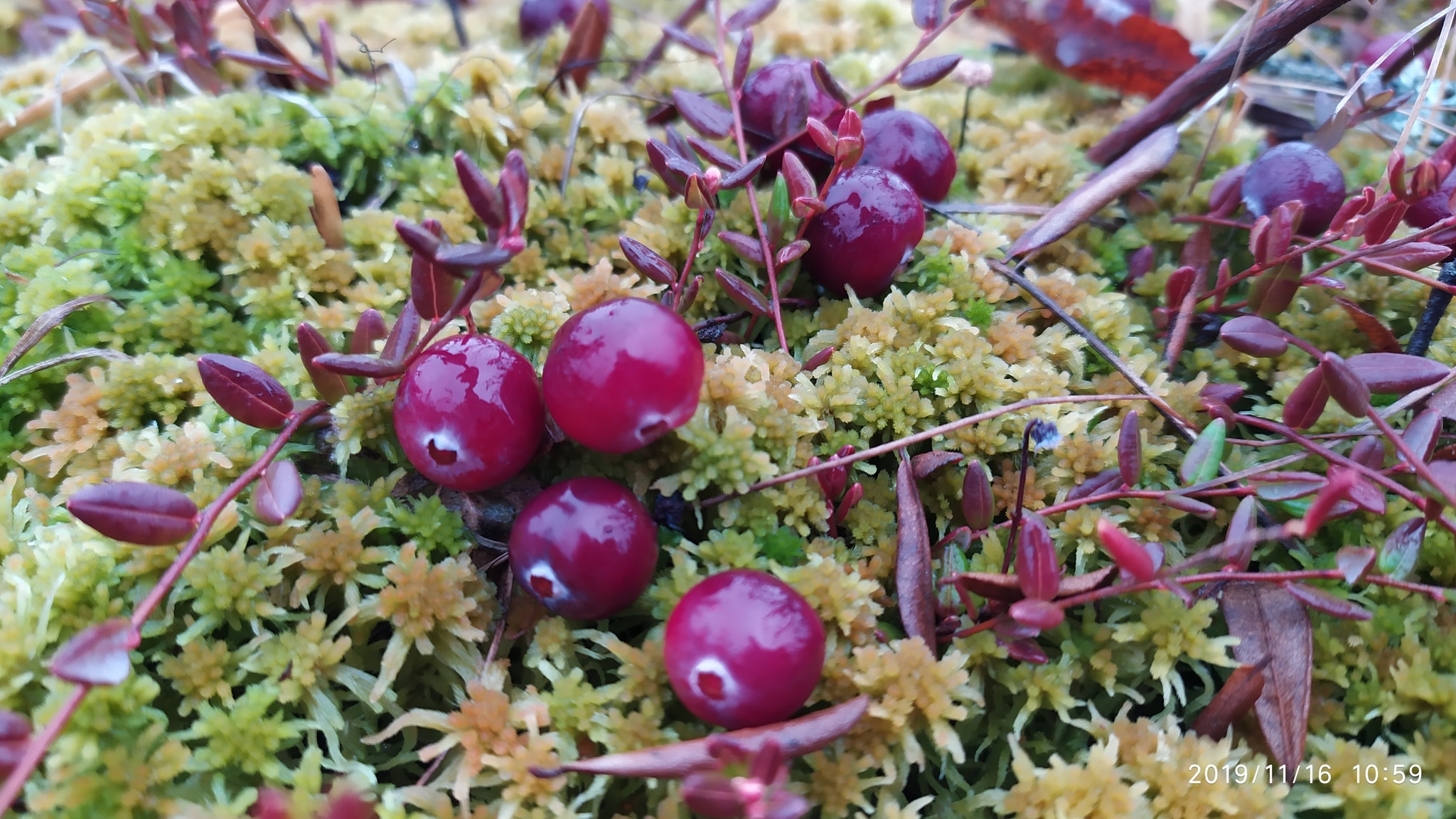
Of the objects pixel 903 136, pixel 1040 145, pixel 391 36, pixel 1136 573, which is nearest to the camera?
pixel 1136 573

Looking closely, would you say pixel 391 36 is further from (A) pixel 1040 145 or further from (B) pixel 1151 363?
(B) pixel 1151 363

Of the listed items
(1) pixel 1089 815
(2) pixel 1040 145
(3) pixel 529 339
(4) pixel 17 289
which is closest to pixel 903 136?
(2) pixel 1040 145

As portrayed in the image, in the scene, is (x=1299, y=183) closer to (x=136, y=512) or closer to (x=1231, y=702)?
(x=1231, y=702)

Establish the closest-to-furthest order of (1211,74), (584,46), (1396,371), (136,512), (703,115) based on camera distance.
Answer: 1. (136,512)
2. (1396,371)
3. (703,115)
4. (1211,74)
5. (584,46)

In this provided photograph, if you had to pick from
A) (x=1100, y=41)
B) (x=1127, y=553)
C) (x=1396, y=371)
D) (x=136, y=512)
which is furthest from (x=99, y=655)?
(x=1100, y=41)

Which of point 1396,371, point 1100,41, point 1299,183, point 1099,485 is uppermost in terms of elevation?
point 1100,41

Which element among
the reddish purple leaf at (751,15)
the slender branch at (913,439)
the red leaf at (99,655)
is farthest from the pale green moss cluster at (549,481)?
the reddish purple leaf at (751,15)

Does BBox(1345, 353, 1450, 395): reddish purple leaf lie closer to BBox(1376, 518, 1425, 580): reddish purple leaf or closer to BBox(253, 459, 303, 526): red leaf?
BBox(1376, 518, 1425, 580): reddish purple leaf
